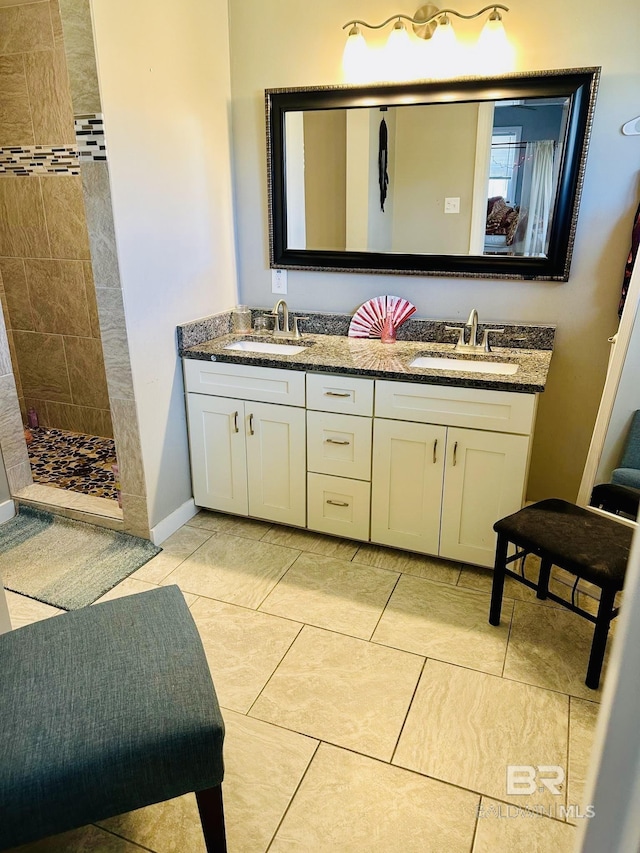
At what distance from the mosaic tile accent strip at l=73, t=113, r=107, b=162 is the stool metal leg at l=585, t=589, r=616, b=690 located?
228 cm

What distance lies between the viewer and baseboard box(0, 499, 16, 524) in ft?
→ 9.54

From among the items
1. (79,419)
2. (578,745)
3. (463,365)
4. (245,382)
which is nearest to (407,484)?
(463,365)

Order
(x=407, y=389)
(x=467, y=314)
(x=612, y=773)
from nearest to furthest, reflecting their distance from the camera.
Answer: (x=612, y=773) < (x=407, y=389) < (x=467, y=314)

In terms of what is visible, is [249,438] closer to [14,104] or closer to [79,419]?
[79,419]

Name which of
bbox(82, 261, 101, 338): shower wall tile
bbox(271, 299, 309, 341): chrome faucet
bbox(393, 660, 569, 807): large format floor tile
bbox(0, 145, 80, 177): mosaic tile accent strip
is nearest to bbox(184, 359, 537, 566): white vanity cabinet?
bbox(271, 299, 309, 341): chrome faucet

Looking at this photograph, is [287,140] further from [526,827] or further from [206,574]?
[526,827]

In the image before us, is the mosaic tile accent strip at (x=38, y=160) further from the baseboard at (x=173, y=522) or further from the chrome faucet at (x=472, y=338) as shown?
the chrome faucet at (x=472, y=338)

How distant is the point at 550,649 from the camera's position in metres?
2.08

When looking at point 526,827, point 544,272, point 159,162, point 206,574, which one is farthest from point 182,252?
point 526,827

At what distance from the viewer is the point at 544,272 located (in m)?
2.55

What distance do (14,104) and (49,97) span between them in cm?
26

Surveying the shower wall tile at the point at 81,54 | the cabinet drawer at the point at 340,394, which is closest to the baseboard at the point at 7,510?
the cabinet drawer at the point at 340,394

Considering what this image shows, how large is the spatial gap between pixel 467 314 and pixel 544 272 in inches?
14.8

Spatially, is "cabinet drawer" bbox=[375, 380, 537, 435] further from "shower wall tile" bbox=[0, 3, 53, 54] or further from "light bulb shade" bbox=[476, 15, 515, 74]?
"shower wall tile" bbox=[0, 3, 53, 54]
